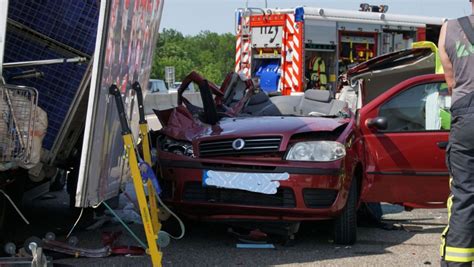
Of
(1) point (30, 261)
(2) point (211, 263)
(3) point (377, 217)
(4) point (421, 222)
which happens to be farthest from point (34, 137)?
(4) point (421, 222)

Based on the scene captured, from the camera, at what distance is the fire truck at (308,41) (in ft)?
55.5

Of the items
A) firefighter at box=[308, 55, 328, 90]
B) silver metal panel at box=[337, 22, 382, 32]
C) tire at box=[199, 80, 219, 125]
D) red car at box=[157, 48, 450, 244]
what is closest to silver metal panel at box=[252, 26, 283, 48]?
firefighter at box=[308, 55, 328, 90]

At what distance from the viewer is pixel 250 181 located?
20.8 ft

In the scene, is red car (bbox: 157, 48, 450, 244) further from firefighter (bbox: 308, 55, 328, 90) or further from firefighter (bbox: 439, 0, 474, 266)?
firefighter (bbox: 308, 55, 328, 90)

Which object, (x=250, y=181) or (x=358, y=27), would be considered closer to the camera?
(x=250, y=181)

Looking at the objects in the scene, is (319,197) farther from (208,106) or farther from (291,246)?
(208,106)

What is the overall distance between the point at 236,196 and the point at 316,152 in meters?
0.76

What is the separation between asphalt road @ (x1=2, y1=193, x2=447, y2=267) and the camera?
20.1 ft

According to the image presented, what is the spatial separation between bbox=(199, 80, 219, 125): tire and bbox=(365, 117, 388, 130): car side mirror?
1420 mm

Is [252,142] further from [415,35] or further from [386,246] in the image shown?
[415,35]

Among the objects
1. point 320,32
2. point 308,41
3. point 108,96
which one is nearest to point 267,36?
point 308,41

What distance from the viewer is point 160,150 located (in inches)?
268

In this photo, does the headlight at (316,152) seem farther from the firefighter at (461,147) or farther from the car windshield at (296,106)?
the firefighter at (461,147)

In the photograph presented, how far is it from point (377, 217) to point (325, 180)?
1850mm
